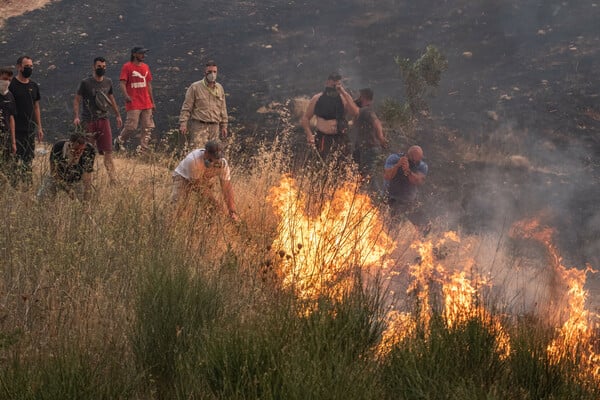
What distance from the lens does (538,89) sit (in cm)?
1783

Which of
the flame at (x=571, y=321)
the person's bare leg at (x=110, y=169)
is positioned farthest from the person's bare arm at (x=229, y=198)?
the flame at (x=571, y=321)

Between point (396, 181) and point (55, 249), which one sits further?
point (396, 181)

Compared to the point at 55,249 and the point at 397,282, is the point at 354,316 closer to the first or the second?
the point at 55,249

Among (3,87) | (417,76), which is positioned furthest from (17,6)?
(3,87)

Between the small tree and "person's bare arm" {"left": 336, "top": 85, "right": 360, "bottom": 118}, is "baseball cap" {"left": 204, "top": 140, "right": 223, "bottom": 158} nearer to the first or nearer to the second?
"person's bare arm" {"left": 336, "top": 85, "right": 360, "bottom": 118}

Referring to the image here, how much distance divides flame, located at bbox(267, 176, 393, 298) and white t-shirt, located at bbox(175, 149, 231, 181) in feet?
2.36

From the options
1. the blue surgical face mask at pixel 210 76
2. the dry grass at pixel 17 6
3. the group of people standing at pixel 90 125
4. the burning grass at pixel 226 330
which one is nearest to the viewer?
the burning grass at pixel 226 330

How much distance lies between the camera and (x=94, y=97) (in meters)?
9.65

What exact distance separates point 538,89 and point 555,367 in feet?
46.9

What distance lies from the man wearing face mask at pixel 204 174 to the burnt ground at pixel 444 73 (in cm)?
545

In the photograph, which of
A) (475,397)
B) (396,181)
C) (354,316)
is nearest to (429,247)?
(396,181)

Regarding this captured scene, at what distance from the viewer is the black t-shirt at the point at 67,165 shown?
7312mm

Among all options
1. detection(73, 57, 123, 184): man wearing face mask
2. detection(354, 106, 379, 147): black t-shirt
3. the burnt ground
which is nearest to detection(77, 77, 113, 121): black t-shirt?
detection(73, 57, 123, 184): man wearing face mask

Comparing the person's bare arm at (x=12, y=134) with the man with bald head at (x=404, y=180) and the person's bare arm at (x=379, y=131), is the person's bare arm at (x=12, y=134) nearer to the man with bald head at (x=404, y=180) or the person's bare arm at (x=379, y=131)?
the man with bald head at (x=404, y=180)
